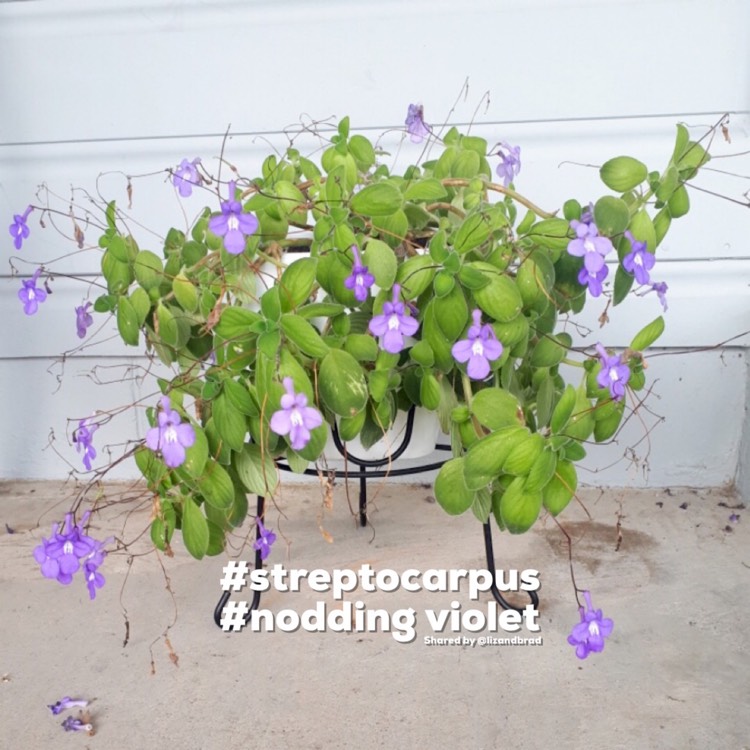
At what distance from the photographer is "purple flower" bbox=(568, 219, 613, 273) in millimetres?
990

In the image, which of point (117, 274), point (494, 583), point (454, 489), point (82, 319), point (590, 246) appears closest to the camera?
point (590, 246)

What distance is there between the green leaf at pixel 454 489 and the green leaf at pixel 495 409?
83mm

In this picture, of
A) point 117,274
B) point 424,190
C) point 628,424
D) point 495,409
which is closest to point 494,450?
point 495,409

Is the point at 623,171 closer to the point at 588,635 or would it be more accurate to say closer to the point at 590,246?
the point at 590,246

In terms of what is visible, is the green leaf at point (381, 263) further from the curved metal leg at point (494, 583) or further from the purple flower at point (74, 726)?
the purple flower at point (74, 726)

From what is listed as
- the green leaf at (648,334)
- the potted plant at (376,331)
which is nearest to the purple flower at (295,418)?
the potted plant at (376,331)

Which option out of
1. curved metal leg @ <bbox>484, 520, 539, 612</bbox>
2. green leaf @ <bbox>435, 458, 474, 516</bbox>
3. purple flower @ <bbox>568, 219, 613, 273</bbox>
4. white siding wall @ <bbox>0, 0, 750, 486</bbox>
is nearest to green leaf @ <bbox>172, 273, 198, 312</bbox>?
green leaf @ <bbox>435, 458, 474, 516</bbox>

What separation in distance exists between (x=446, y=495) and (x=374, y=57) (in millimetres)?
1325

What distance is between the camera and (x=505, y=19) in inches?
77.8

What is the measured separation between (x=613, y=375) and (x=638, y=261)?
5.8 inches

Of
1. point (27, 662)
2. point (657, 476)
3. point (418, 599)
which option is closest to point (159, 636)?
point (27, 662)

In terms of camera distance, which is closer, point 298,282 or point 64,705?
point 298,282

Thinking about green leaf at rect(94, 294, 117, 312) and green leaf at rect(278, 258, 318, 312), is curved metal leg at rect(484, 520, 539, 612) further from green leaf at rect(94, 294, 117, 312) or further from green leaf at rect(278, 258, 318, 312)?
green leaf at rect(94, 294, 117, 312)

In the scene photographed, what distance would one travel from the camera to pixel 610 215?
107 centimetres
